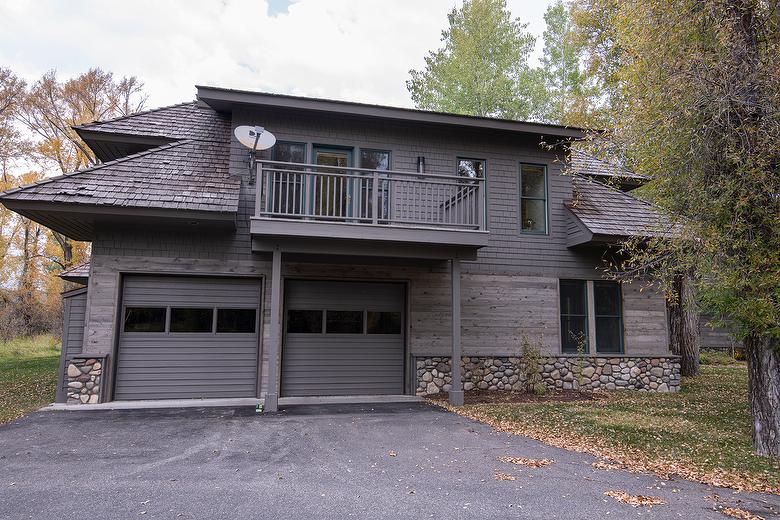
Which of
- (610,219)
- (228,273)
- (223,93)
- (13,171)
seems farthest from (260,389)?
(13,171)

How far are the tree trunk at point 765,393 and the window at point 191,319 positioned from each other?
823cm

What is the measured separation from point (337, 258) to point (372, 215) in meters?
1.20

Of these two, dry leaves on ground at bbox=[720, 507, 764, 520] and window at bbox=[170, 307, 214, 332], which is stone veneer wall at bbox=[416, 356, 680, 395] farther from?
dry leaves on ground at bbox=[720, 507, 764, 520]

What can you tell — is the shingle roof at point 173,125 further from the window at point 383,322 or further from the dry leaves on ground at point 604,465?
the dry leaves on ground at point 604,465

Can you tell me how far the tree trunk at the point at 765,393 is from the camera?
5.41 meters

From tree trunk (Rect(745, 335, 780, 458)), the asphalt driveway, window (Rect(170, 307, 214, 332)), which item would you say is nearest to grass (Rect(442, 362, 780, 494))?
tree trunk (Rect(745, 335, 780, 458))

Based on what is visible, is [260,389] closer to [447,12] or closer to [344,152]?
[344,152]

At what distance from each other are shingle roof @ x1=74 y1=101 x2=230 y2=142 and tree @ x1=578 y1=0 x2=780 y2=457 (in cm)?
788

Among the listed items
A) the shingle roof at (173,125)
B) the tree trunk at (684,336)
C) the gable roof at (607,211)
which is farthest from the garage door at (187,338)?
the tree trunk at (684,336)

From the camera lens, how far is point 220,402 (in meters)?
8.16

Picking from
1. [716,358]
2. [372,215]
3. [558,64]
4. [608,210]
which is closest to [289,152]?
[372,215]

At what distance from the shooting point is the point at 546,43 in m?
21.7

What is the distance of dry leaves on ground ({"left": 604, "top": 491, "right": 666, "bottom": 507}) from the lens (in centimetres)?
391

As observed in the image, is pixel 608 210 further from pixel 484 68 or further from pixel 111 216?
pixel 484 68
